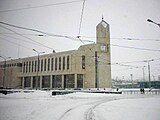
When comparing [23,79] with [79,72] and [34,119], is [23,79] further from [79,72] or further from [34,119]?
[34,119]

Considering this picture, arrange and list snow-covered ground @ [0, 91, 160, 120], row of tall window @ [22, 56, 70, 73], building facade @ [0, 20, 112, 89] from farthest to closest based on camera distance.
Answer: row of tall window @ [22, 56, 70, 73] < building facade @ [0, 20, 112, 89] < snow-covered ground @ [0, 91, 160, 120]

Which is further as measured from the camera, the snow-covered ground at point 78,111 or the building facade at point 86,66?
the building facade at point 86,66

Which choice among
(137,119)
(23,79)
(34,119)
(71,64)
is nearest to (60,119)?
(34,119)

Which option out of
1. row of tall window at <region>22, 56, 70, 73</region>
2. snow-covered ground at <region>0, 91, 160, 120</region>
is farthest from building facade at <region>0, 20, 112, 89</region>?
snow-covered ground at <region>0, 91, 160, 120</region>

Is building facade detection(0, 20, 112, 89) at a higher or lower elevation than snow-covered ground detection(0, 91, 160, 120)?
higher

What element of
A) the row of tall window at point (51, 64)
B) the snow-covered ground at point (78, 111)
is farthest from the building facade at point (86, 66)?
the snow-covered ground at point (78, 111)

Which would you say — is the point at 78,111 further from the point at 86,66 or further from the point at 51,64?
the point at 51,64

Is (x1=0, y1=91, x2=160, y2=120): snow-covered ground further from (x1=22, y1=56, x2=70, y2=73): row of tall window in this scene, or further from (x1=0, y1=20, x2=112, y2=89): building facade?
(x1=22, y1=56, x2=70, y2=73): row of tall window

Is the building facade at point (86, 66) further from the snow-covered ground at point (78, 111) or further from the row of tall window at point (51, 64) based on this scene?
the snow-covered ground at point (78, 111)

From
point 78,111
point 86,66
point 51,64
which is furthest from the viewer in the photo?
point 51,64

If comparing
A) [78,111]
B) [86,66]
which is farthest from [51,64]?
[78,111]

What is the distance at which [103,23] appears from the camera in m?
79.2

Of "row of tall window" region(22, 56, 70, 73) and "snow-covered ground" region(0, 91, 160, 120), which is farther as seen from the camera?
"row of tall window" region(22, 56, 70, 73)

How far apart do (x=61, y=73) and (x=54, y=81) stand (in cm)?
674
